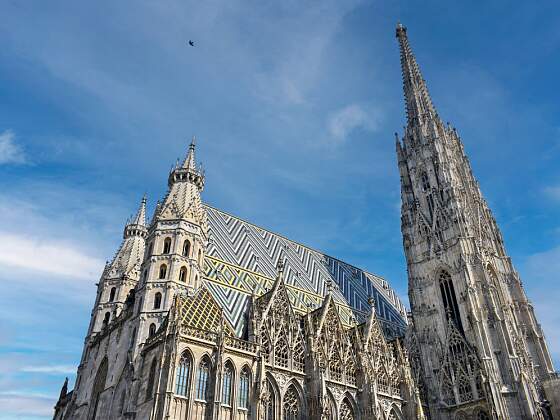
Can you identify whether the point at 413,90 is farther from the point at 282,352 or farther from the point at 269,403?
Result: the point at 269,403

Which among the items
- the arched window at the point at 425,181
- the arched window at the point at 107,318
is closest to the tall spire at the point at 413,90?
the arched window at the point at 425,181

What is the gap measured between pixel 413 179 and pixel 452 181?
5035 millimetres

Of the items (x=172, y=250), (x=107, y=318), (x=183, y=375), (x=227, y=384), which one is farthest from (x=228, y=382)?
(x=107, y=318)

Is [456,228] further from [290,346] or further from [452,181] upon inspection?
[290,346]

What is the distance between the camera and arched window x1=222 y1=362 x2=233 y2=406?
28.2 metres

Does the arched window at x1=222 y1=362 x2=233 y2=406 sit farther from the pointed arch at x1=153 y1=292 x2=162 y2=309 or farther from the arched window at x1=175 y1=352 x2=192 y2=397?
the pointed arch at x1=153 y1=292 x2=162 y2=309

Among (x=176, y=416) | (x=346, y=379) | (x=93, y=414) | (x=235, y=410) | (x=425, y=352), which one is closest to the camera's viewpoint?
(x=176, y=416)

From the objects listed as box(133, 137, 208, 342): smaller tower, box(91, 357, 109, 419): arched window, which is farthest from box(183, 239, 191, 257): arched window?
box(91, 357, 109, 419): arched window

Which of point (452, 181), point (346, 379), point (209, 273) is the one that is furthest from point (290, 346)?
point (452, 181)

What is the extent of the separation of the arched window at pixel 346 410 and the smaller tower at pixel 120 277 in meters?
20.6

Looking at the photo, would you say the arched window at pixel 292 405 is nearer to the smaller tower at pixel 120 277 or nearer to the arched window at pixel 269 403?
the arched window at pixel 269 403

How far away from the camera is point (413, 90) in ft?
200

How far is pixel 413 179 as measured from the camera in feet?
180

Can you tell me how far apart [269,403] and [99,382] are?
42.9 ft
